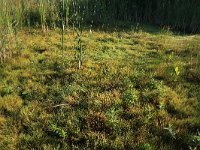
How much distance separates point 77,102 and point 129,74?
8.18 feet

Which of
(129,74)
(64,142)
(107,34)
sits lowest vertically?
(64,142)

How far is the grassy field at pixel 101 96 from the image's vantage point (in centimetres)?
933

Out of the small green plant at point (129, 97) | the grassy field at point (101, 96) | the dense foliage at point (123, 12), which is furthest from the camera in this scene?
the dense foliage at point (123, 12)

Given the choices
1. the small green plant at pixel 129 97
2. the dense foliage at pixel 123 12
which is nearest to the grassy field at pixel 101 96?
the small green plant at pixel 129 97

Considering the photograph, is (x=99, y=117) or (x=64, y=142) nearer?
(x=64, y=142)

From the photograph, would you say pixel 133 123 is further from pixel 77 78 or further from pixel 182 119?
pixel 77 78

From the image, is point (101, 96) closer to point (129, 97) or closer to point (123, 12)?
point (129, 97)

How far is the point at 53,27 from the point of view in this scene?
18062mm

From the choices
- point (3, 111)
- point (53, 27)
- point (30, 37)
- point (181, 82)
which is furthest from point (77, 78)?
point (53, 27)

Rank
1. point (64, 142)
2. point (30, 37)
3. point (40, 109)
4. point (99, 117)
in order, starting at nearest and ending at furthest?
point (64, 142) → point (99, 117) → point (40, 109) → point (30, 37)

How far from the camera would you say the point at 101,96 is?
10.9 meters

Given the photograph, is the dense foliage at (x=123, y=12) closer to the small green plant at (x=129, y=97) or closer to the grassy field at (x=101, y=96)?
the grassy field at (x=101, y=96)

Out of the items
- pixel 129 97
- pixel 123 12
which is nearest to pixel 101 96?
pixel 129 97

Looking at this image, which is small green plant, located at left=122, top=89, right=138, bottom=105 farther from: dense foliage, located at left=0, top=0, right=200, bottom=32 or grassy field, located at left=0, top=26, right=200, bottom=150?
dense foliage, located at left=0, top=0, right=200, bottom=32
